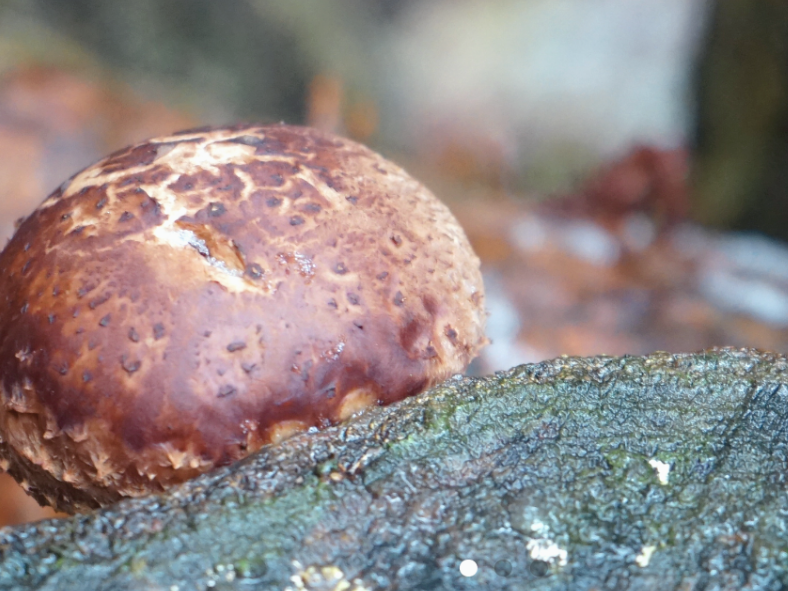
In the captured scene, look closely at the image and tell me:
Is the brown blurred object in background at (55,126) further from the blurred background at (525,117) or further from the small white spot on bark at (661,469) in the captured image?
the small white spot on bark at (661,469)

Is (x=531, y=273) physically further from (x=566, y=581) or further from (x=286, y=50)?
(x=566, y=581)

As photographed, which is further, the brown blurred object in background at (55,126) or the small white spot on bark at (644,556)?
the brown blurred object in background at (55,126)

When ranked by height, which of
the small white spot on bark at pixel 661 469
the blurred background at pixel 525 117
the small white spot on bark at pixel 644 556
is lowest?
the small white spot on bark at pixel 644 556

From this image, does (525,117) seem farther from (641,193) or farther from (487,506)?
(487,506)

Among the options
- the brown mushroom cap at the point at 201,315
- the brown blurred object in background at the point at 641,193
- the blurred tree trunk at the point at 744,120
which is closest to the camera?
the brown mushroom cap at the point at 201,315

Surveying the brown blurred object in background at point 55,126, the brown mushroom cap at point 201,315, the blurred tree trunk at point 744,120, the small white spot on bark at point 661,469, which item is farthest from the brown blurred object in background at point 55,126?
the blurred tree trunk at point 744,120

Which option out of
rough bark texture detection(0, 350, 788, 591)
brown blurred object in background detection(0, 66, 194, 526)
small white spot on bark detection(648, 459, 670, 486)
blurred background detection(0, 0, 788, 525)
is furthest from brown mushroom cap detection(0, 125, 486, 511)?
brown blurred object in background detection(0, 66, 194, 526)

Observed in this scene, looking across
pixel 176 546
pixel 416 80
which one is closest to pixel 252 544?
pixel 176 546
